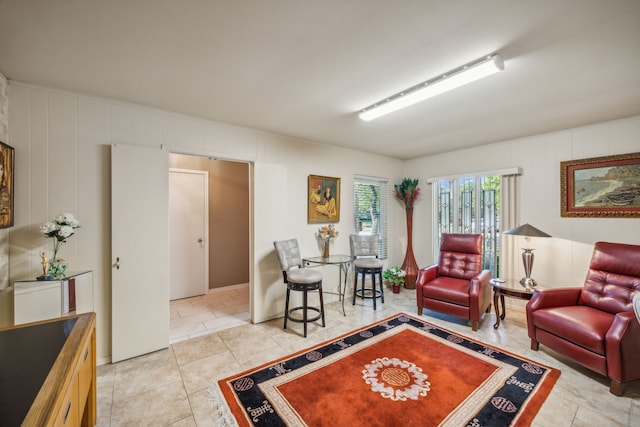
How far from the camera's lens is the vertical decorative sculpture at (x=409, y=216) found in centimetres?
491

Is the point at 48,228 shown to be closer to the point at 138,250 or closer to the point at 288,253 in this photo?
the point at 138,250

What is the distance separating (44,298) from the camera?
6.88 feet

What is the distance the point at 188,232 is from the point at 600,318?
536 cm

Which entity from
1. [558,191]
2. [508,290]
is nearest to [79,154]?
[508,290]

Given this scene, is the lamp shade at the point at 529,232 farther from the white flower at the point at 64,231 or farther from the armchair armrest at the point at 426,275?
the white flower at the point at 64,231

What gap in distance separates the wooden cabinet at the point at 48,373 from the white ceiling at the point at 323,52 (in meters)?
1.78

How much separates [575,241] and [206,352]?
4.70m

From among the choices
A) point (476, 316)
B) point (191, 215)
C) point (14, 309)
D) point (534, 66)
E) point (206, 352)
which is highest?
point (534, 66)

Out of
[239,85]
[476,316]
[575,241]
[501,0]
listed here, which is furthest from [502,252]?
[239,85]

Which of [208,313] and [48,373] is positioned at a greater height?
[48,373]

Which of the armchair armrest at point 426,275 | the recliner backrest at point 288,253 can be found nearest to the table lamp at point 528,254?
the armchair armrest at point 426,275

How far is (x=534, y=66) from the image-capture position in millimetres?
1987

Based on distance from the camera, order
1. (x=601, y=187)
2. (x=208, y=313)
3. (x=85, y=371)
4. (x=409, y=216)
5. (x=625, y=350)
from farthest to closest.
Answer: (x=409, y=216), (x=208, y=313), (x=601, y=187), (x=625, y=350), (x=85, y=371)

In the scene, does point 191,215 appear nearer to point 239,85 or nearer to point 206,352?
point 206,352
